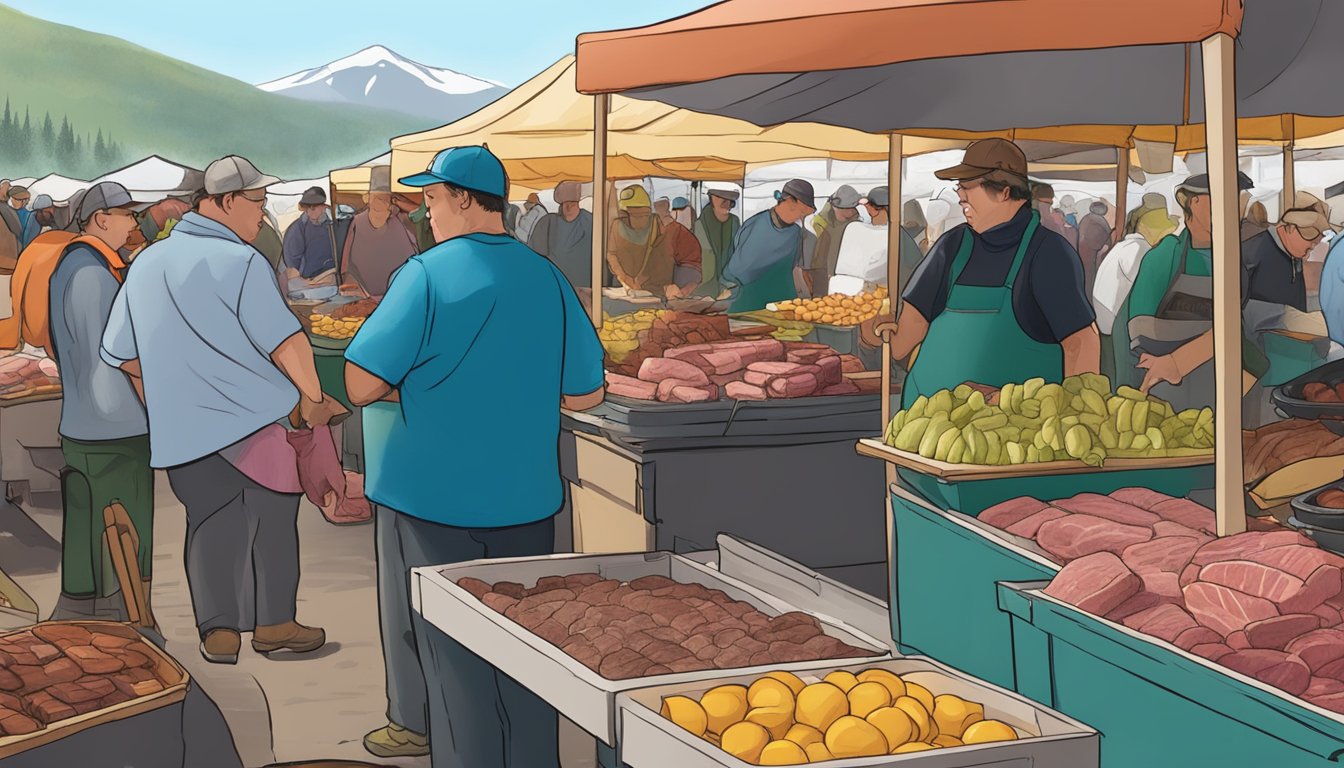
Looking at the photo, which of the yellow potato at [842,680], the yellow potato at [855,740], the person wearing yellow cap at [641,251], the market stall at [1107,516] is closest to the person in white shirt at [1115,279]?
the market stall at [1107,516]

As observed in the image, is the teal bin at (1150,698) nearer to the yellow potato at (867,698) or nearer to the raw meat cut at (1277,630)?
the raw meat cut at (1277,630)

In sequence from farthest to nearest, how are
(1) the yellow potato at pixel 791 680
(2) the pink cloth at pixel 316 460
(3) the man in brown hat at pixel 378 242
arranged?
(3) the man in brown hat at pixel 378 242 → (2) the pink cloth at pixel 316 460 → (1) the yellow potato at pixel 791 680

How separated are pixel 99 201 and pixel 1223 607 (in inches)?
191

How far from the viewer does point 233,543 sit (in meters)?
5.45

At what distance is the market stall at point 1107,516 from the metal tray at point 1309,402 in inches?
1.2

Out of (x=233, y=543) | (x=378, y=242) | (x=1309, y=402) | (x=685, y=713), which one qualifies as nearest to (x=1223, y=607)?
(x=685, y=713)

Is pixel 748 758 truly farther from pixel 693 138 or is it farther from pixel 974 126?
pixel 693 138

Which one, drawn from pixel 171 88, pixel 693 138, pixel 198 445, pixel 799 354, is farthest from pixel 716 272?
pixel 171 88

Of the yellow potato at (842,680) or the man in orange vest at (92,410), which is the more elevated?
the man in orange vest at (92,410)

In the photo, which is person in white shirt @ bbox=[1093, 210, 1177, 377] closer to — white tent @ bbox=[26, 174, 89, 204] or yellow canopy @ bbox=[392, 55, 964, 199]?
yellow canopy @ bbox=[392, 55, 964, 199]

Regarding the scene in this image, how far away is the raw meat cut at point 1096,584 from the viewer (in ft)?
8.72

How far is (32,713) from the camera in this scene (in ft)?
10.3

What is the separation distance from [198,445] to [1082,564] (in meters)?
3.57

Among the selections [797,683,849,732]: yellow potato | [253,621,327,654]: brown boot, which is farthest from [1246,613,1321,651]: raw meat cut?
[253,621,327,654]: brown boot
